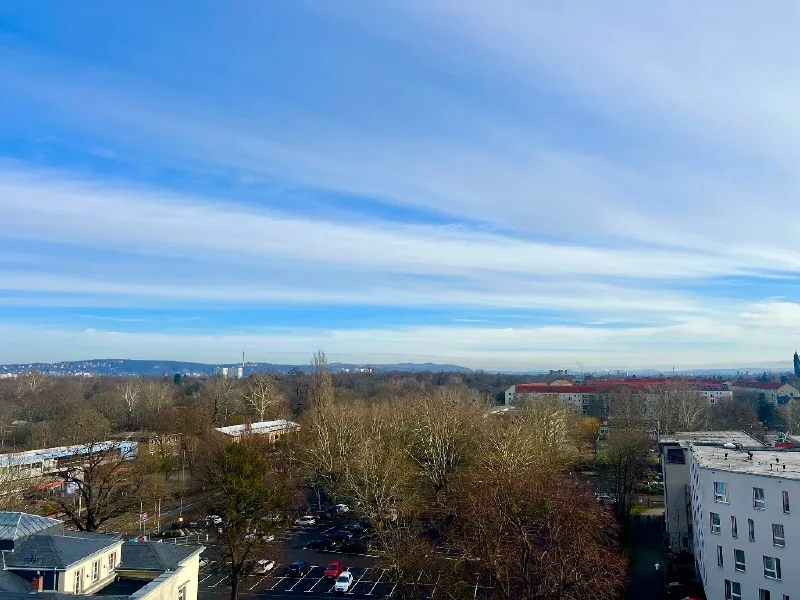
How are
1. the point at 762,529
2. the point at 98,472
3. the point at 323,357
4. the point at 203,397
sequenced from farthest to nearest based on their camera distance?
the point at 203,397 → the point at 323,357 → the point at 98,472 → the point at 762,529

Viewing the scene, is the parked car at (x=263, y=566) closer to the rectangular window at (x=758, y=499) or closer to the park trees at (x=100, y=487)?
the park trees at (x=100, y=487)

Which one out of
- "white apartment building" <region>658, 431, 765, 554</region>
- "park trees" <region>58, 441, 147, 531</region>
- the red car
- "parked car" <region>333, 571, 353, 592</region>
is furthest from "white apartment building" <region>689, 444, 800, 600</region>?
"park trees" <region>58, 441, 147, 531</region>

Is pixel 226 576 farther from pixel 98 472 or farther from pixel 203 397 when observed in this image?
pixel 203 397

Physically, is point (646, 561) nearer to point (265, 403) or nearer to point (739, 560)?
point (739, 560)

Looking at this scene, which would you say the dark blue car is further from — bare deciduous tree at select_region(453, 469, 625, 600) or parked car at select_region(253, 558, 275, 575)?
bare deciduous tree at select_region(453, 469, 625, 600)

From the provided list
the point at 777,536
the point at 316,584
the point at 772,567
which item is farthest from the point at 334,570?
the point at 777,536

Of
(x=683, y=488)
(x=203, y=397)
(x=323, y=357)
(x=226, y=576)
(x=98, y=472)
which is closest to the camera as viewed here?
(x=226, y=576)

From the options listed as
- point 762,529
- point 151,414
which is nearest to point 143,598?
point 762,529
